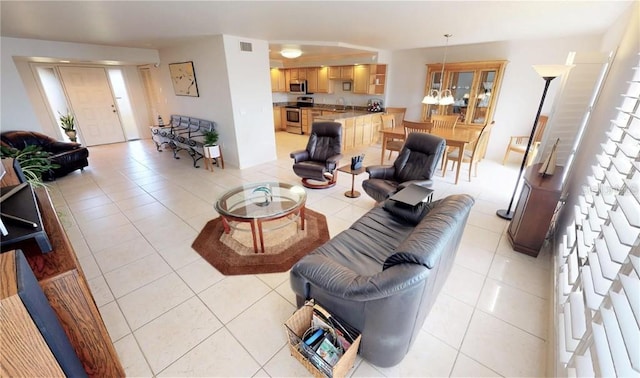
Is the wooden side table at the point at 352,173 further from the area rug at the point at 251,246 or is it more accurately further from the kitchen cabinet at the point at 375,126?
the kitchen cabinet at the point at 375,126

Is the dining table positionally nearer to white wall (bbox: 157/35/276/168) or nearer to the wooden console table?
white wall (bbox: 157/35/276/168)

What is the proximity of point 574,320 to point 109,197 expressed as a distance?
511 cm

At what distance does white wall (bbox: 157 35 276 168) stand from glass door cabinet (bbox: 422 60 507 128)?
3.79 m

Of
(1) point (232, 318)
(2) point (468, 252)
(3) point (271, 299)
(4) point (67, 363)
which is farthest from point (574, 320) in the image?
(4) point (67, 363)

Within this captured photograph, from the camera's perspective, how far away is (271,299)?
1.99 meters

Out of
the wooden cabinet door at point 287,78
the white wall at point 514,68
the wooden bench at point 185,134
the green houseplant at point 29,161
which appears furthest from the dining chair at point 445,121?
the green houseplant at point 29,161

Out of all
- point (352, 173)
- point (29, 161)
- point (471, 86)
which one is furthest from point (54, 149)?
point (471, 86)

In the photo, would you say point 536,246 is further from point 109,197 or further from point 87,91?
point 87,91

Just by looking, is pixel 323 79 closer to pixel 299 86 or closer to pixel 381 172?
pixel 299 86

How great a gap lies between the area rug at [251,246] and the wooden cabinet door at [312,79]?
232 inches

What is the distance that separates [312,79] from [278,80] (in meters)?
1.38

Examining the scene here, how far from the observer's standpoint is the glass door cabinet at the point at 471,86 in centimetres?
512

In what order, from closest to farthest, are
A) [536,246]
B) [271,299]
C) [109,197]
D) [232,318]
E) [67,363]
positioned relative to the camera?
[67,363] → [232,318] → [271,299] → [536,246] → [109,197]

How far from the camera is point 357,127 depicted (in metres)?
6.16
